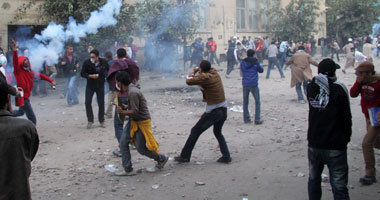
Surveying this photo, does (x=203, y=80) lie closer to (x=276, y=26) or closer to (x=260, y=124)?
(x=260, y=124)

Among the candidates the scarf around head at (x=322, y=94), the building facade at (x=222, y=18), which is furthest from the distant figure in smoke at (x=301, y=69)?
the building facade at (x=222, y=18)

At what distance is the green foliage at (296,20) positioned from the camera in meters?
26.2

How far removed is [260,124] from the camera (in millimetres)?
8688

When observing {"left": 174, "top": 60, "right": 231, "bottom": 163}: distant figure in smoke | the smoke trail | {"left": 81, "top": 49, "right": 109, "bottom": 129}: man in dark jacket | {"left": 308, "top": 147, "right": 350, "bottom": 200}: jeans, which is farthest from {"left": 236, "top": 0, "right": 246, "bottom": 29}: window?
{"left": 308, "top": 147, "right": 350, "bottom": 200}: jeans

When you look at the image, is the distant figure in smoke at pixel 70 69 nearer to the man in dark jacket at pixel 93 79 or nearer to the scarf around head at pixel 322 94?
the man in dark jacket at pixel 93 79

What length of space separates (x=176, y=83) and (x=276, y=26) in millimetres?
13834

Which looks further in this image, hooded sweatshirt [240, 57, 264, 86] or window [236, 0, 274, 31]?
window [236, 0, 274, 31]

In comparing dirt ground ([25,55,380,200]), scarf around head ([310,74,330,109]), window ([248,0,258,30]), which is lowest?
dirt ground ([25,55,380,200])

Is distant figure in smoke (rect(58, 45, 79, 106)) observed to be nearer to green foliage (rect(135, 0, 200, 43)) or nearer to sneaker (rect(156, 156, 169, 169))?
green foliage (rect(135, 0, 200, 43))

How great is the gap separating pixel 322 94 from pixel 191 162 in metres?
2.83

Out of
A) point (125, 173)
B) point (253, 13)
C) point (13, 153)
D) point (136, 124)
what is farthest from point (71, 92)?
point (253, 13)

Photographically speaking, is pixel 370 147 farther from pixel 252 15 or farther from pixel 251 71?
pixel 252 15

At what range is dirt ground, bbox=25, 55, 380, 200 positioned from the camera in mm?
4941

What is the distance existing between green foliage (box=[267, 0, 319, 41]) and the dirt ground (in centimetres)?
1626
